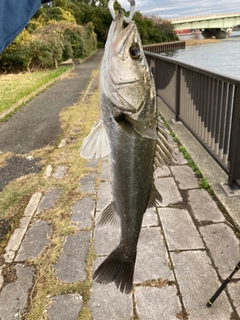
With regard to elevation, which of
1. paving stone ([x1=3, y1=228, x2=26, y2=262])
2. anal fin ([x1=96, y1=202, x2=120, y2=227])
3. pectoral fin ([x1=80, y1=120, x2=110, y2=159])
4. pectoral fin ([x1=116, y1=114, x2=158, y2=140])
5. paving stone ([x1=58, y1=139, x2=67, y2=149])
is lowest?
paving stone ([x1=58, y1=139, x2=67, y2=149])

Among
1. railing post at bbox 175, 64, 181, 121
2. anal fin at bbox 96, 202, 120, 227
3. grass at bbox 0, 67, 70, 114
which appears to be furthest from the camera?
grass at bbox 0, 67, 70, 114

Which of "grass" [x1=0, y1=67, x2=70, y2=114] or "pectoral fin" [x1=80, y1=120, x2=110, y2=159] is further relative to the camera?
"grass" [x1=0, y1=67, x2=70, y2=114]

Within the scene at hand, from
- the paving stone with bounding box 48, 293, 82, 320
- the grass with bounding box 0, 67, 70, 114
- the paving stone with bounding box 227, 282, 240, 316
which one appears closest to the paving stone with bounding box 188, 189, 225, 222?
the paving stone with bounding box 227, 282, 240, 316

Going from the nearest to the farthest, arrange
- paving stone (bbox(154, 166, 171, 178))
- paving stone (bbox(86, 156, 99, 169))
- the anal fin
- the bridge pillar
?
the anal fin, paving stone (bbox(154, 166, 171, 178)), paving stone (bbox(86, 156, 99, 169)), the bridge pillar

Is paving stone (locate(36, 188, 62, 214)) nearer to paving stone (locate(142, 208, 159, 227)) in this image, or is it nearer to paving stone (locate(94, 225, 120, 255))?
paving stone (locate(94, 225, 120, 255))

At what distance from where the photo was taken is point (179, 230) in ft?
11.0

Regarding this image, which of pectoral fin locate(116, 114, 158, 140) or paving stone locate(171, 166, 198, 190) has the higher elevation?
pectoral fin locate(116, 114, 158, 140)

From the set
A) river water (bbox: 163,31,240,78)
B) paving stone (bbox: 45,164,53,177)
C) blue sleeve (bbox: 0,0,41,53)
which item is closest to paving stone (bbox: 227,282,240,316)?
blue sleeve (bbox: 0,0,41,53)

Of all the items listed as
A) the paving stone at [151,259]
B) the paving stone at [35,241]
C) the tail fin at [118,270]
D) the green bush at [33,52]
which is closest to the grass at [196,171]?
the paving stone at [151,259]

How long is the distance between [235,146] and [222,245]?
4.30 feet

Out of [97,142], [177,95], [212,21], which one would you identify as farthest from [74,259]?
[212,21]

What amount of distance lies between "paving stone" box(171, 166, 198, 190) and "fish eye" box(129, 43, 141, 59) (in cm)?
296

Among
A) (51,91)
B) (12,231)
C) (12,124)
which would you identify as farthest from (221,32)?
(12,231)

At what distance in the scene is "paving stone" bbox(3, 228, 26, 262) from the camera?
3162mm
